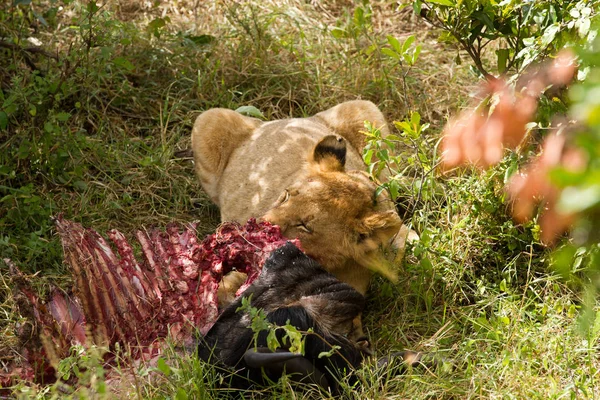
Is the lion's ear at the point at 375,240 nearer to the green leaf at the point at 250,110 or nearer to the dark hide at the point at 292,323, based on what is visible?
the dark hide at the point at 292,323

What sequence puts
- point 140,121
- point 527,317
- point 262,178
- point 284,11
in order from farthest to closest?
point 284,11 < point 140,121 < point 262,178 < point 527,317

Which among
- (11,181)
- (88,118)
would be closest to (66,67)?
(88,118)

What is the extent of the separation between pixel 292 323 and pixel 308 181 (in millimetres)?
1377

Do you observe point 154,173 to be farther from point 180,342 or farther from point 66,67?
point 180,342

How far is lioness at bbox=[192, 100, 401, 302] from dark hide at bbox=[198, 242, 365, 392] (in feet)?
1.30

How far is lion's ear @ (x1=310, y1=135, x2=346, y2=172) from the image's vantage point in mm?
5012

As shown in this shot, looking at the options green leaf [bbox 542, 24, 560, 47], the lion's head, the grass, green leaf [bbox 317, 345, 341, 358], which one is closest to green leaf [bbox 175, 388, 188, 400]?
the grass

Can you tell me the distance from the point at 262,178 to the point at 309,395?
7.38 ft

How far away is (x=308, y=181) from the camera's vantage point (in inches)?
189

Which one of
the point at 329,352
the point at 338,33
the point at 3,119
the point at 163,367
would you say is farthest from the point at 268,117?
the point at 163,367

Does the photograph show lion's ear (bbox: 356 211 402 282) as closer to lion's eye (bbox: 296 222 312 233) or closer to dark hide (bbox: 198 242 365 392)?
lion's eye (bbox: 296 222 312 233)

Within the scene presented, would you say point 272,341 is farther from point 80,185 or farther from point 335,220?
point 80,185

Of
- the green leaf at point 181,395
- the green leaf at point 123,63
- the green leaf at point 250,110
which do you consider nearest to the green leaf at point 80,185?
the green leaf at point 123,63

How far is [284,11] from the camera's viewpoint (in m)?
7.53
